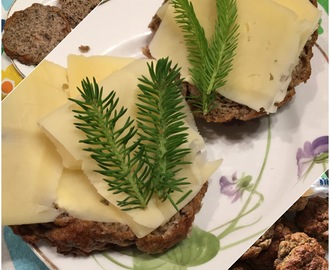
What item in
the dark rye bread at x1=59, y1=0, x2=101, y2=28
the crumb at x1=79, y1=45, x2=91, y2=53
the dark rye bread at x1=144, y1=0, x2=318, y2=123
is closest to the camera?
the dark rye bread at x1=144, y1=0, x2=318, y2=123

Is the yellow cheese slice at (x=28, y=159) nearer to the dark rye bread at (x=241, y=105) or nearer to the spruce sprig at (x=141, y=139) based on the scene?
the spruce sprig at (x=141, y=139)

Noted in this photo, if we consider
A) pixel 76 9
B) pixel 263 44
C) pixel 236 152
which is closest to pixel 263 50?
pixel 263 44

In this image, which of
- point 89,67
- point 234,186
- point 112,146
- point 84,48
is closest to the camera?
point 112,146

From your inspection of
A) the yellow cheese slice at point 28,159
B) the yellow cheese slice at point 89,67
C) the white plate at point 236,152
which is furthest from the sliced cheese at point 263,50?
the yellow cheese slice at point 28,159

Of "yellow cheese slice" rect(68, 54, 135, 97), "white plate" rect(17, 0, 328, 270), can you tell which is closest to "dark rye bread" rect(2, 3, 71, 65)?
"white plate" rect(17, 0, 328, 270)

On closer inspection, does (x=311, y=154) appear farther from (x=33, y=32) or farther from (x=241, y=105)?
(x=33, y=32)

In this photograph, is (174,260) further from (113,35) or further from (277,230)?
(113,35)

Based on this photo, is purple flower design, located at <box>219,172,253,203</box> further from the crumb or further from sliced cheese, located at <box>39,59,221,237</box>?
the crumb
